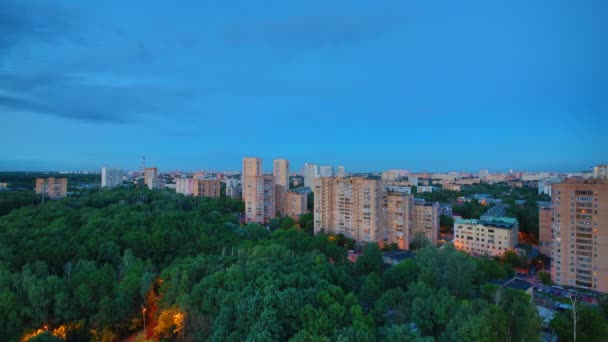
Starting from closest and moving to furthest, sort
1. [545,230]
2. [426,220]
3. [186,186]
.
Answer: [545,230], [426,220], [186,186]

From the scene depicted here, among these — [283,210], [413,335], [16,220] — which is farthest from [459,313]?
[283,210]

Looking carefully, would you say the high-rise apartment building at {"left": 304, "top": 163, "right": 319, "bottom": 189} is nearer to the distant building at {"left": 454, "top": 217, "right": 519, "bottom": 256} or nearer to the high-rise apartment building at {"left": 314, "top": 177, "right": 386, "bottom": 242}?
the high-rise apartment building at {"left": 314, "top": 177, "right": 386, "bottom": 242}

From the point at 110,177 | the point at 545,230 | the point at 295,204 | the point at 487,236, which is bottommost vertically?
the point at 487,236

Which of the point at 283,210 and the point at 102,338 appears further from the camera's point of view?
the point at 283,210

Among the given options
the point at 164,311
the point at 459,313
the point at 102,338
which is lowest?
the point at 102,338

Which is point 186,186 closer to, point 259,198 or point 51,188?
point 51,188

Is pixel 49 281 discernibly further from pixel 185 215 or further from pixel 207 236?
pixel 185 215

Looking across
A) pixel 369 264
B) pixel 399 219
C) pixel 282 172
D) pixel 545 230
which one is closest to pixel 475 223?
pixel 545 230
